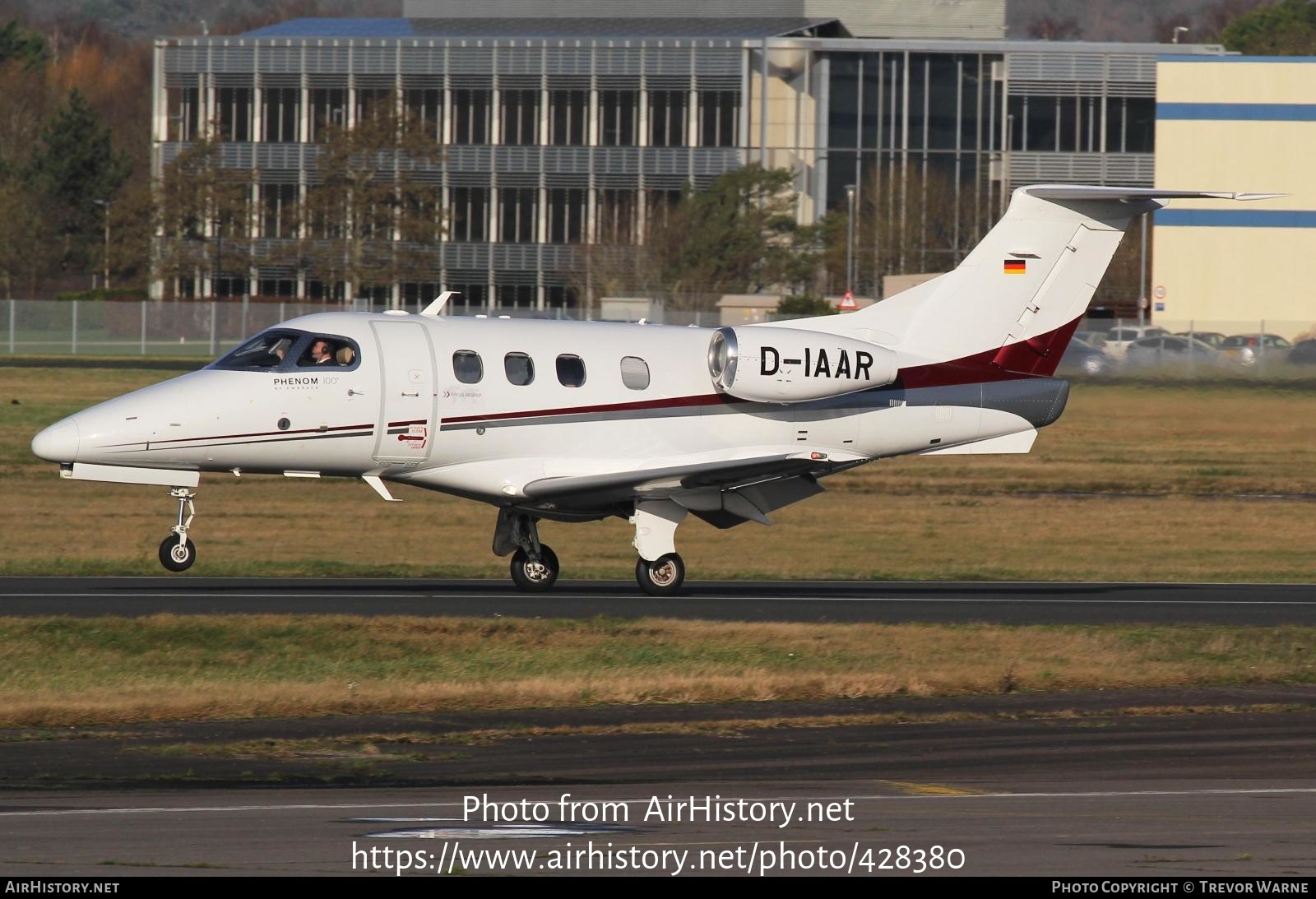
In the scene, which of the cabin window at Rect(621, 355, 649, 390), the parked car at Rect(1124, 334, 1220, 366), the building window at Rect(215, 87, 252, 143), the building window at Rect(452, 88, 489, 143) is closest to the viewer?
the cabin window at Rect(621, 355, 649, 390)

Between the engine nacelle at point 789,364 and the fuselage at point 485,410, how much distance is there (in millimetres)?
344

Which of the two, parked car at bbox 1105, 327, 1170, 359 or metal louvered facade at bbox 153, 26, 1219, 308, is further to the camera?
metal louvered facade at bbox 153, 26, 1219, 308

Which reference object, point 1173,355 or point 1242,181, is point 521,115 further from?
point 1173,355

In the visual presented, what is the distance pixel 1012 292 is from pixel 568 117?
262ft

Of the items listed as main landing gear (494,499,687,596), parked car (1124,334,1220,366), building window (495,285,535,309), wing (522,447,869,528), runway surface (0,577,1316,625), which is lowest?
building window (495,285,535,309)

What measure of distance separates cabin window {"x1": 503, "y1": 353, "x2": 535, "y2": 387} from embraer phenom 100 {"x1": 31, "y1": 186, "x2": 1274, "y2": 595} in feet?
0.09

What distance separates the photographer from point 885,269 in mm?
91250

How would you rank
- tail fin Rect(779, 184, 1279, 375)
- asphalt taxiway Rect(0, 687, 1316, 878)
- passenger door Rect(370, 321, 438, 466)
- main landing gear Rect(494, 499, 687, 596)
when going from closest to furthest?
asphalt taxiway Rect(0, 687, 1316, 878)
passenger door Rect(370, 321, 438, 466)
main landing gear Rect(494, 499, 687, 596)
tail fin Rect(779, 184, 1279, 375)

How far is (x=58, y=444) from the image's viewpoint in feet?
66.4

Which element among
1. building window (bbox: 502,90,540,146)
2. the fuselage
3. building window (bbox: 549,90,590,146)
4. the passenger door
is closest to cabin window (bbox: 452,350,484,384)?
the fuselage

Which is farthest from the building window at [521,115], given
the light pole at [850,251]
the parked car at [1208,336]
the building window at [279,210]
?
the parked car at [1208,336]

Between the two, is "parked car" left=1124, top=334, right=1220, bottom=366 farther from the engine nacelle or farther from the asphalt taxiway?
the asphalt taxiway

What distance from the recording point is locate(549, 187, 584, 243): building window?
336 ft

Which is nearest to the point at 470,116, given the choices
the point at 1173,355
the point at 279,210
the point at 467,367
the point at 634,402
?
the point at 279,210
